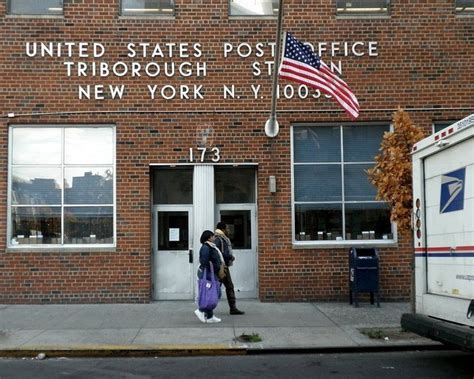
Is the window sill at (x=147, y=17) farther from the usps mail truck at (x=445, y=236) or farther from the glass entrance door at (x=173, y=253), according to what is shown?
the usps mail truck at (x=445, y=236)

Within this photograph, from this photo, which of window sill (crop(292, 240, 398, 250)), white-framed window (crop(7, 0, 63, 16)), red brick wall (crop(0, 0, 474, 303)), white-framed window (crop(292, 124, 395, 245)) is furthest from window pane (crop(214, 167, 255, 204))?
white-framed window (crop(7, 0, 63, 16))

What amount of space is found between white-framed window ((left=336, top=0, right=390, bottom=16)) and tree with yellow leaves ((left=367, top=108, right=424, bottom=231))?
4418 millimetres

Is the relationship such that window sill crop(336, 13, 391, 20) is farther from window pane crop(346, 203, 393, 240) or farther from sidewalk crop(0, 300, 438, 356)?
sidewalk crop(0, 300, 438, 356)

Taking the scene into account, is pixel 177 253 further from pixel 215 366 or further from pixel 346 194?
pixel 215 366

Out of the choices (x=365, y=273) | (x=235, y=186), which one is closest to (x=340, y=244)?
(x=365, y=273)

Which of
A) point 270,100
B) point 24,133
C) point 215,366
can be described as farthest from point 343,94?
point 24,133

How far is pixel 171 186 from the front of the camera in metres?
14.0

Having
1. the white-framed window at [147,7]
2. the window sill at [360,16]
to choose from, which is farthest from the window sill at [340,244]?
the white-framed window at [147,7]

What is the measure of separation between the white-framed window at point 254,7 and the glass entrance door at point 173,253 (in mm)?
4493

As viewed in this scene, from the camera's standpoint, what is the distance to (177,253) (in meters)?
13.8

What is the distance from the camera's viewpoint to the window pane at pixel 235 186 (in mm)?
13984

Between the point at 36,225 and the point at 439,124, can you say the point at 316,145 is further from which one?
the point at 36,225

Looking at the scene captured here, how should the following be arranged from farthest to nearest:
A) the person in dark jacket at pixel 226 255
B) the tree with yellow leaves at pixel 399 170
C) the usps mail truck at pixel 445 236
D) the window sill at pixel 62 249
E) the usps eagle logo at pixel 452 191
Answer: the window sill at pixel 62 249
the person in dark jacket at pixel 226 255
the tree with yellow leaves at pixel 399 170
the usps eagle logo at pixel 452 191
the usps mail truck at pixel 445 236

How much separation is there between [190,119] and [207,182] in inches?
55.7
